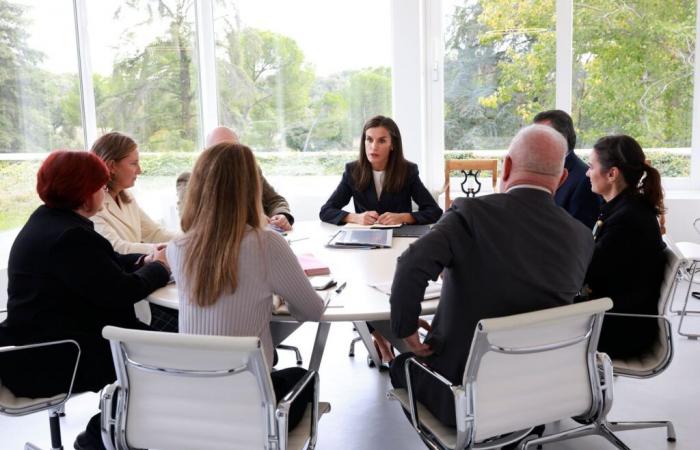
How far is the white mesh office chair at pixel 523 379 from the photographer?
1.81 m

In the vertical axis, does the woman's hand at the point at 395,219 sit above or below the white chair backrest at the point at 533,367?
above

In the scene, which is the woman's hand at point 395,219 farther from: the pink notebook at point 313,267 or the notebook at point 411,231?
the pink notebook at point 313,267

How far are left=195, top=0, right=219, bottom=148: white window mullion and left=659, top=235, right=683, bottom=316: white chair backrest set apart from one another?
15.0 ft

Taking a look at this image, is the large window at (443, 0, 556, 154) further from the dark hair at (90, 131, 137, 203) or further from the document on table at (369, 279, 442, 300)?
the document on table at (369, 279, 442, 300)

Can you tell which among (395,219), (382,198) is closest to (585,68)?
(382,198)

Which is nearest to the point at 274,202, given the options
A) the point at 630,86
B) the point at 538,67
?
the point at 538,67

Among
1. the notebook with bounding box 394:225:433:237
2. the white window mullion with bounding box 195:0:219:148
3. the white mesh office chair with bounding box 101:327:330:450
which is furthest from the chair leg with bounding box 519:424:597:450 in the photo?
the white window mullion with bounding box 195:0:219:148

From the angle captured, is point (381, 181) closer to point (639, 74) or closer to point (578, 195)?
point (578, 195)

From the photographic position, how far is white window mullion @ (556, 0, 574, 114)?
575 cm

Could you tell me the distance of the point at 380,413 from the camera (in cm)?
305

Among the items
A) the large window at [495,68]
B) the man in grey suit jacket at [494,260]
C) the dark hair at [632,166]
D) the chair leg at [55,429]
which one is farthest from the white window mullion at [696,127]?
the chair leg at [55,429]

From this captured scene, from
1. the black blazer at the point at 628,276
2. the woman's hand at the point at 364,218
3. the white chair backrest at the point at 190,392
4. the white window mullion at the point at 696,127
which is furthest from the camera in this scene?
the white window mullion at the point at 696,127

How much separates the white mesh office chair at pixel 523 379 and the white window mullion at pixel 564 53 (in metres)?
4.19

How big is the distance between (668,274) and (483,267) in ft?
3.00
